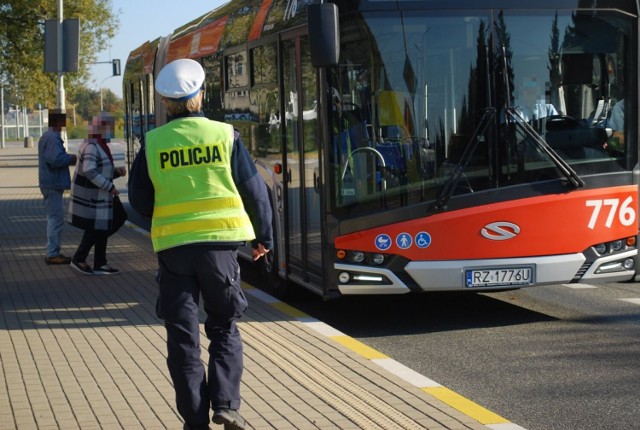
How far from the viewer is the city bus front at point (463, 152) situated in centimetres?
963

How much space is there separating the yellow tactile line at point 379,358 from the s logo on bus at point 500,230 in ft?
4.23

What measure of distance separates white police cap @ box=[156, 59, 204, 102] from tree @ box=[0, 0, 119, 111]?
35.9 metres

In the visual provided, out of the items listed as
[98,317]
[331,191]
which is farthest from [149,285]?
[331,191]

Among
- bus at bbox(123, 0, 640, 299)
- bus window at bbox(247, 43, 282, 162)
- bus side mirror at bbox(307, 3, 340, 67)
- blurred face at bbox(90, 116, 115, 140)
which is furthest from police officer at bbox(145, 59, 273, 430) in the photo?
blurred face at bbox(90, 116, 115, 140)

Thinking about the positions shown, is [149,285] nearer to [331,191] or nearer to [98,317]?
[98,317]

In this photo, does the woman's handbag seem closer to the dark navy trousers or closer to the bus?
the bus

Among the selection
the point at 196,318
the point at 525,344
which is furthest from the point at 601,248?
the point at 196,318

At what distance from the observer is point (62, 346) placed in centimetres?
906

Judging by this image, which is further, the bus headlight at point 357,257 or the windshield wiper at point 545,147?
the bus headlight at point 357,257

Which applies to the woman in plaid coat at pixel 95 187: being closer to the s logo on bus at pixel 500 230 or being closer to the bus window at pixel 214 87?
the bus window at pixel 214 87

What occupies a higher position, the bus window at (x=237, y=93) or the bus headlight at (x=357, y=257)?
the bus window at (x=237, y=93)

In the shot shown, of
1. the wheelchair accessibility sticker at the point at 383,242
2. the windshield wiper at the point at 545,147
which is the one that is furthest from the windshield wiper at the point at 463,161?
the wheelchair accessibility sticker at the point at 383,242

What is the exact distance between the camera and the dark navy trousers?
6020 millimetres

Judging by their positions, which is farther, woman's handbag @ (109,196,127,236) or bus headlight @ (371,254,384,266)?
woman's handbag @ (109,196,127,236)
